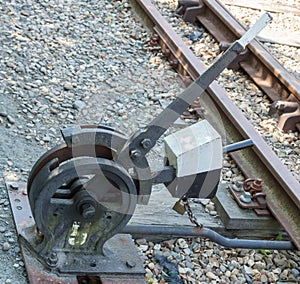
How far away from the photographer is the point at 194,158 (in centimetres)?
341

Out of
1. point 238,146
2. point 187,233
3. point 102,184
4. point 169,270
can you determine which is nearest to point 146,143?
point 102,184

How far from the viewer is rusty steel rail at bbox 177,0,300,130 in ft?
18.4

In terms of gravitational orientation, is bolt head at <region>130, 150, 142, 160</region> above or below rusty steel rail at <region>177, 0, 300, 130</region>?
above

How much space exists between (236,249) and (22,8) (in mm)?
3619

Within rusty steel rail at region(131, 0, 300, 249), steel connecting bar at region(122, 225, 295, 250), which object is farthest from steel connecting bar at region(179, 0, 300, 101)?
steel connecting bar at region(122, 225, 295, 250)

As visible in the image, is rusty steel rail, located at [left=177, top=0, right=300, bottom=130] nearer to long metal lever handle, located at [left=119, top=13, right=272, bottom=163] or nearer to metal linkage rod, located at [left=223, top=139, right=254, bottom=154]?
metal linkage rod, located at [left=223, top=139, right=254, bottom=154]

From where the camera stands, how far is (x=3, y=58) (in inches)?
224

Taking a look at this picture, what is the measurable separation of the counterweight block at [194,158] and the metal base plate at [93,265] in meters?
0.43

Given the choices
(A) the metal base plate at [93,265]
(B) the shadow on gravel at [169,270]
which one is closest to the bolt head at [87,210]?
(A) the metal base plate at [93,265]

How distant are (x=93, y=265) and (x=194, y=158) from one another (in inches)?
27.5

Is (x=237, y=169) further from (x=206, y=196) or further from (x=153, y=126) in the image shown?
(x=153, y=126)

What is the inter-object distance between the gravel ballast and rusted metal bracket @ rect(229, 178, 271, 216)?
182mm

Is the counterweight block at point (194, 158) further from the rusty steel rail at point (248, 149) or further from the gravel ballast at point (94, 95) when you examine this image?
the rusty steel rail at point (248, 149)

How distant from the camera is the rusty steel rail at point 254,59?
18.4 feet
